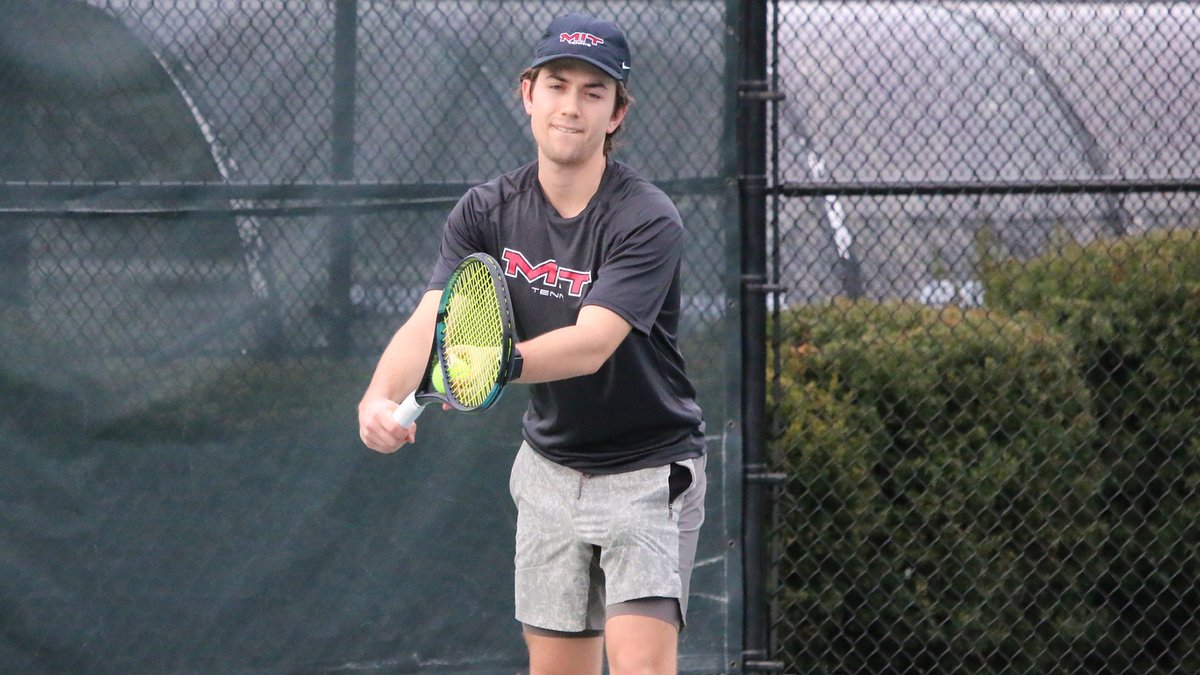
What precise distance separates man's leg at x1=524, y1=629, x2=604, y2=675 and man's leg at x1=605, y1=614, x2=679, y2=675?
20cm

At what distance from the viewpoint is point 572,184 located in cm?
300

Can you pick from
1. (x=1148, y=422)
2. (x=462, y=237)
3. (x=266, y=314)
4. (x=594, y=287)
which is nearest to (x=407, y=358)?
(x=462, y=237)

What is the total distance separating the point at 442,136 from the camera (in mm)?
4102

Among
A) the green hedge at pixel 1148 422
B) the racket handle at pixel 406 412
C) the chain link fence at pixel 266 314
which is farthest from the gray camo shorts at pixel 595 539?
the green hedge at pixel 1148 422

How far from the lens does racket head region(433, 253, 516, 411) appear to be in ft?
8.35

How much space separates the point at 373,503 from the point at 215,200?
0.98 m

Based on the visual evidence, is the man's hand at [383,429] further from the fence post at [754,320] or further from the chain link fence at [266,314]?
the fence post at [754,320]

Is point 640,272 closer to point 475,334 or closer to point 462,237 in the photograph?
point 475,334

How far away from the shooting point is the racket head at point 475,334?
100 inches

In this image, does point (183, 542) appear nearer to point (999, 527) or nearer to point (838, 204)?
point (999, 527)

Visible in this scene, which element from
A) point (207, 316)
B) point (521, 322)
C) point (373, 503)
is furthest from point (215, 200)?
point (521, 322)

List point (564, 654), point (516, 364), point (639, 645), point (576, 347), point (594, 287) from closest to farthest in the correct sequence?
point (516, 364) < point (576, 347) < point (594, 287) < point (639, 645) < point (564, 654)

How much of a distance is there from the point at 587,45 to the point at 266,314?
161 centimetres

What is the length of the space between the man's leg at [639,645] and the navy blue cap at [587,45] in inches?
44.9
